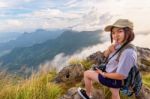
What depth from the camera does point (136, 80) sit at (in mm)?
10234

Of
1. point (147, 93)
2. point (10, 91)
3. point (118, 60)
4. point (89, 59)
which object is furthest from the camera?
point (89, 59)

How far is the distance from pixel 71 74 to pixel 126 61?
545cm

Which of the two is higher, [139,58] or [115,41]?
[115,41]

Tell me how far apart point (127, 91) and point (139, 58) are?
8.09 m

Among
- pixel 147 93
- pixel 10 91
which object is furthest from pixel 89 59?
pixel 10 91

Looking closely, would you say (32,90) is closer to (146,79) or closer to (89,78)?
(89,78)

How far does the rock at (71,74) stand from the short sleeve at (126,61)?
5.06 m

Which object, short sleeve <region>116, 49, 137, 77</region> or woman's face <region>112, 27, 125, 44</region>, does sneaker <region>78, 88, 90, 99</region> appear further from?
woman's face <region>112, 27, 125, 44</region>

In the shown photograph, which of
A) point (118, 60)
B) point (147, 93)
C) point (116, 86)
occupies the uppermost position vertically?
point (118, 60)

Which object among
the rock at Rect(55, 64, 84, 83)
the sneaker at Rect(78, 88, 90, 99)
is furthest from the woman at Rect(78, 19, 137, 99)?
the rock at Rect(55, 64, 84, 83)

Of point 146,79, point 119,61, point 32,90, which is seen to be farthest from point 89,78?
point 146,79

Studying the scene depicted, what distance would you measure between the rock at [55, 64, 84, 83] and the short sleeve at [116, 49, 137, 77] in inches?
199

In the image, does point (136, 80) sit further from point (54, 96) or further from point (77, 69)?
point (77, 69)

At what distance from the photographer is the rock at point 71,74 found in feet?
49.0
